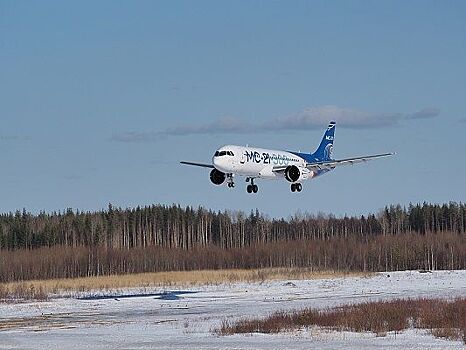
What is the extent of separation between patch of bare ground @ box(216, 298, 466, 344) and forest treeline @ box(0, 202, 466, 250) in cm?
9969

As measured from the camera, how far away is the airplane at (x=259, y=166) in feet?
193

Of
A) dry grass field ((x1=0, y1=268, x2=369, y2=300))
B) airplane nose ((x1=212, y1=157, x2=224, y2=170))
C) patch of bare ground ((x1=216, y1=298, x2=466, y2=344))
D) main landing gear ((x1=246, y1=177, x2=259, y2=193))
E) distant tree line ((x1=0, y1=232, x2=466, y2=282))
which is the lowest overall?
patch of bare ground ((x1=216, y1=298, x2=466, y2=344))

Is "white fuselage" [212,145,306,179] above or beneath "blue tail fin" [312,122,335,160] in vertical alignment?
beneath

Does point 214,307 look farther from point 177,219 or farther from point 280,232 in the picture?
point 280,232

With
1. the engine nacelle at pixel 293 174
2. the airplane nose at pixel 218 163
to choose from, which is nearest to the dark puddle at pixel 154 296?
the engine nacelle at pixel 293 174

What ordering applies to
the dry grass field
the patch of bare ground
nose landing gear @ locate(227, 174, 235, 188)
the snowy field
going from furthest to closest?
the dry grass field, nose landing gear @ locate(227, 174, 235, 188), the patch of bare ground, the snowy field

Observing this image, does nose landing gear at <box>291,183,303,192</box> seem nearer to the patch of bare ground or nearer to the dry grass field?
the patch of bare ground

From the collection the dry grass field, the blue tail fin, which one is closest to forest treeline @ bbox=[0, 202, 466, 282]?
the dry grass field

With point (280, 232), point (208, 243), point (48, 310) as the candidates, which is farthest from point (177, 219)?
point (48, 310)

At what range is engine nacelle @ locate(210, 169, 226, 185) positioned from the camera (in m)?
59.0

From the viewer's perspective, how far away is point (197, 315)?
55.2m

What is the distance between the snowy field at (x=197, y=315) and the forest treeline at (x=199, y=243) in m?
36.3

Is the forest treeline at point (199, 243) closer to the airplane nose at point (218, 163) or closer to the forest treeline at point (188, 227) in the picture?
the forest treeline at point (188, 227)

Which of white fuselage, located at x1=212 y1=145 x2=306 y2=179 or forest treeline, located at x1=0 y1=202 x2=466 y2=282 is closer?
white fuselage, located at x1=212 y1=145 x2=306 y2=179
